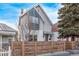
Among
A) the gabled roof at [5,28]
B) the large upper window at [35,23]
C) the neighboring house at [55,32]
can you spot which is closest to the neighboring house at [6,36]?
the gabled roof at [5,28]

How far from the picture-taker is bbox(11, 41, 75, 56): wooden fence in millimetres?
3266

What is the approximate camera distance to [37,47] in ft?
10.8

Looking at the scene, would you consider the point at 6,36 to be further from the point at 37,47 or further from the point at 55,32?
the point at 55,32

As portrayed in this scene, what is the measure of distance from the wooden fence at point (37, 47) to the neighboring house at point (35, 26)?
6cm

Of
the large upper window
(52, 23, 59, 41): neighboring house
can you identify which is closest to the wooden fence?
(52, 23, 59, 41): neighboring house

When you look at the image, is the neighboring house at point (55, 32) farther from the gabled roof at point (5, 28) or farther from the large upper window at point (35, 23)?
the gabled roof at point (5, 28)

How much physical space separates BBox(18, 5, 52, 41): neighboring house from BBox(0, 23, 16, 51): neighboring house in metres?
0.09

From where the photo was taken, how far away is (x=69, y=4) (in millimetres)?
3281

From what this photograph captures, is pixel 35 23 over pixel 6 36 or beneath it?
Answer: over

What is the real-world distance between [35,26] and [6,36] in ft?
1.12

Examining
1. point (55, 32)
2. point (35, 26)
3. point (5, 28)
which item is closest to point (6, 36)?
point (5, 28)

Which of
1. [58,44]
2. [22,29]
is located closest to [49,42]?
[58,44]

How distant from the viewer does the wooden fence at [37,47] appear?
10.7 feet

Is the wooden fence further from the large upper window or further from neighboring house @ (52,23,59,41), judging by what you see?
the large upper window
